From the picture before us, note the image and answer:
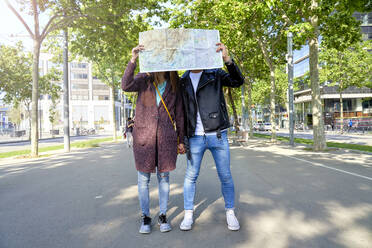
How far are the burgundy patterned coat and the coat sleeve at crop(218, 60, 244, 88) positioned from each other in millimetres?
644

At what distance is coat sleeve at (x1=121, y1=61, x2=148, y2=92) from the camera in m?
3.08

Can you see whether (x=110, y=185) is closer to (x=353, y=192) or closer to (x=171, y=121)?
(x=171, y=121)

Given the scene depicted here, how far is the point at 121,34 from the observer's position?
13086 millimetres

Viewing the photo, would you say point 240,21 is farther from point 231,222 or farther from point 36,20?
point 231,222

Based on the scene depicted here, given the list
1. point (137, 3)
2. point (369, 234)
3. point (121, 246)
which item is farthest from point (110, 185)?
point (137, 3)

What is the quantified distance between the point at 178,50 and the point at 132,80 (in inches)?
24.0

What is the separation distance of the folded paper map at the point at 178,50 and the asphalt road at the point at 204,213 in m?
1.79

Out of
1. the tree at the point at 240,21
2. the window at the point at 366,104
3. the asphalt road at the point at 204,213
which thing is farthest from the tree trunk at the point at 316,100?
the window at the point at 366,104

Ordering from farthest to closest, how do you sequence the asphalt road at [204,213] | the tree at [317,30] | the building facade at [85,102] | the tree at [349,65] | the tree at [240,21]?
the building facade at [85,102], the tree at [349,65], the tree at [240,21], the tree at [317,30], the asphalt road at [204,213]

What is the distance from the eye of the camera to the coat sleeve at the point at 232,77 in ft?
10.5

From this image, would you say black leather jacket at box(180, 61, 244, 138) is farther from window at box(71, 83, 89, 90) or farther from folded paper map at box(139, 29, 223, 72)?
window at box(71, 83, 89, 90)

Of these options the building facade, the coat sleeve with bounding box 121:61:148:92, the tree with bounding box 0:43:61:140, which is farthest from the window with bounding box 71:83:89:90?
the coat sleeve with bounding box 121:61:148:92

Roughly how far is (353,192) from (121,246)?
3870 mm

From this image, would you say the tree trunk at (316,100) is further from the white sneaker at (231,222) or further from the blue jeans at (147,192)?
the blue jeans at (147,192)
